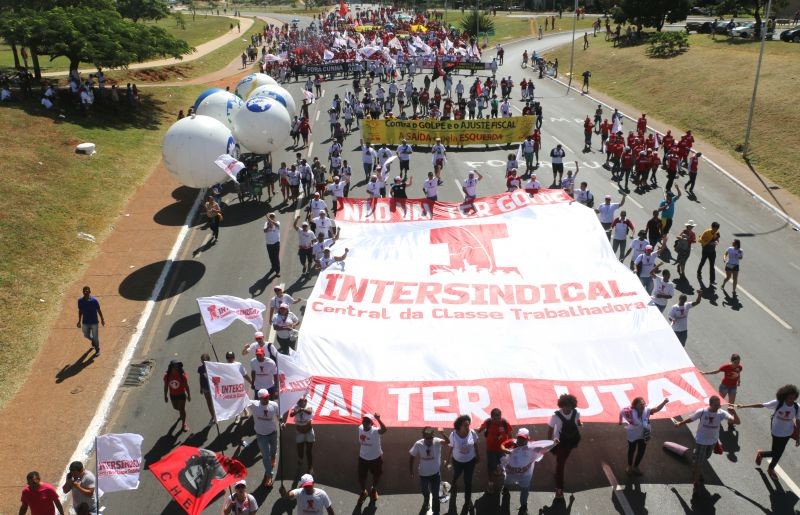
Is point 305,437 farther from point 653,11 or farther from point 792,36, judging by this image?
point 653,11

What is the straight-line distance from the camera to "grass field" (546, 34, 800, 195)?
1188 inches

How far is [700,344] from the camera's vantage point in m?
14.7

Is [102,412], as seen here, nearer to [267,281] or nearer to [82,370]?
[82,370]

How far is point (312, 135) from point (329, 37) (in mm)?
30796

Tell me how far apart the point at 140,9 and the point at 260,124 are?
1132 inches

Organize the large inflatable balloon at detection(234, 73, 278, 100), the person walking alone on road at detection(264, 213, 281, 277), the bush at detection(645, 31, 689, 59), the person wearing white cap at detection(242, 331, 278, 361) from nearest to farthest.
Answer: the person wearing white cap at detection(242, 331, 278, 361) < the person walking alone on road at detection(264, 213, 281, 277) < the large inflatable balloon at detection(234, 73, 278, 100) < the bush at detection(645, 31, 689, 59)

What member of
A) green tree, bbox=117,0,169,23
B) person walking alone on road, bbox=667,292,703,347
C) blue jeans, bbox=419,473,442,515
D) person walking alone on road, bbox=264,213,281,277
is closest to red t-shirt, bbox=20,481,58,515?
blue jeans, bbox=419,473,442,515

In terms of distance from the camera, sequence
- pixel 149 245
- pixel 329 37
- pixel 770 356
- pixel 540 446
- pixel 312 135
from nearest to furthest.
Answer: pixel 540 446, pixel 770 356, pixel 149 245, pixel 312 135, pixel 329 37

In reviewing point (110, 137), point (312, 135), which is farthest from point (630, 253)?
point (110, 137)

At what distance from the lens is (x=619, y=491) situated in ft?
34.3

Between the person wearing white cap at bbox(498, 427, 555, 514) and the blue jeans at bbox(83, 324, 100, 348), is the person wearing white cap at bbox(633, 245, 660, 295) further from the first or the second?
the blue jeans at bbox(83, 324, 100, 348)

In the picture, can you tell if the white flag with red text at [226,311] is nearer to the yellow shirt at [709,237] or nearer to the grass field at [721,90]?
the yellow shirt at [709,237]

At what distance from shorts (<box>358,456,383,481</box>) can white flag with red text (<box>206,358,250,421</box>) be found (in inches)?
93.9

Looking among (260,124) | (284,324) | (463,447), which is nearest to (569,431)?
(463,447)
